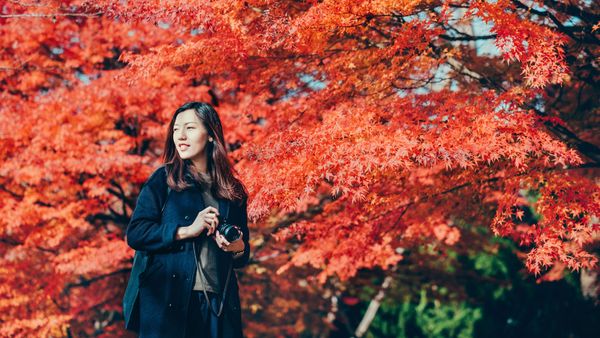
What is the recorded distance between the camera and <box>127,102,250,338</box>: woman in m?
2.73

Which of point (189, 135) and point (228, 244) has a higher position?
point (189, 135)

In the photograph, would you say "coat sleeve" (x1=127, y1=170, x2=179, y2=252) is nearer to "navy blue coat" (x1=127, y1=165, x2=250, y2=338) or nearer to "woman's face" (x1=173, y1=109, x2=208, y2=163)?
"navy blue coat" (x1=127, y1=165, x2=250, y2=338)

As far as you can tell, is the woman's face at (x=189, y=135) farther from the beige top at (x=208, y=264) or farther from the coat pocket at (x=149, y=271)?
the coat pocket at (x=149, y=271)

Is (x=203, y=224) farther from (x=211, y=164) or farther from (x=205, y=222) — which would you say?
(x=211, y=164)

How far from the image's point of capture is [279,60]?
7145 millimetres

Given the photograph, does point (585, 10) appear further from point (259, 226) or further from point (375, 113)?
point (259, 226)

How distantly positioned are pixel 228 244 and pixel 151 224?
14.2 inches

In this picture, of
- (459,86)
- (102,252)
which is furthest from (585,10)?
(102,252)

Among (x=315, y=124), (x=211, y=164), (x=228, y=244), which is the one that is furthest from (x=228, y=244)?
(x=315, y=124)

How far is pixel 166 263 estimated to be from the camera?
278cm

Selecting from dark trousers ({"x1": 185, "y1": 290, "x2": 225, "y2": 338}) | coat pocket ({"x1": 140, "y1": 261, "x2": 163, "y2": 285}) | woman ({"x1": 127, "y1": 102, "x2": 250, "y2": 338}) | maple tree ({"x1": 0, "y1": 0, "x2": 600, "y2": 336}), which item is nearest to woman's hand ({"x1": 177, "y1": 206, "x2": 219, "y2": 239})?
woman ({"x1": 127, "y1": 102, "x2": 250, "y2": 338})

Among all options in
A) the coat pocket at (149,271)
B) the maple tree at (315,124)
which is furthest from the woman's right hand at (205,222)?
the maple tree at (315,124)

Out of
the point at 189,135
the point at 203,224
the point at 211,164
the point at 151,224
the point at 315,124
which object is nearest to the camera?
the point at 203,224

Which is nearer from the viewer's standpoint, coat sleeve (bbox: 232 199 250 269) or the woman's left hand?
the woman's left hand
